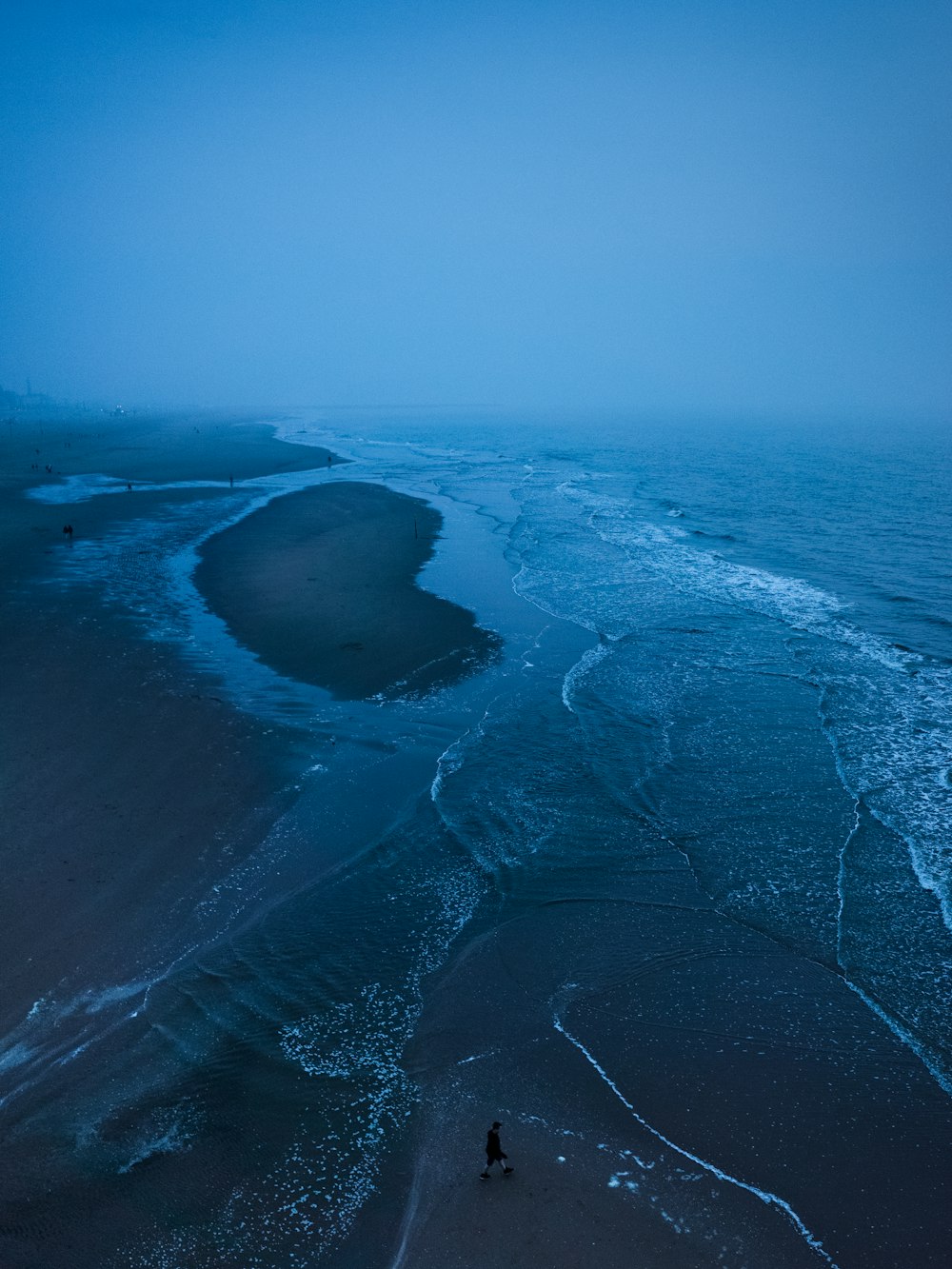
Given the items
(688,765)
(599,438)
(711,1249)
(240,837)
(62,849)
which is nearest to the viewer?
(711,1249)

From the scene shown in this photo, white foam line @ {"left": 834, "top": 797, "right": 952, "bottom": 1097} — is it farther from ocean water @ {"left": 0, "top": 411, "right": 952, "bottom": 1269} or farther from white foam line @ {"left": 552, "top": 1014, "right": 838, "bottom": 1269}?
white foam line @ {"left": 552, "top": 1014, "right": 838, "bottom": 1269}

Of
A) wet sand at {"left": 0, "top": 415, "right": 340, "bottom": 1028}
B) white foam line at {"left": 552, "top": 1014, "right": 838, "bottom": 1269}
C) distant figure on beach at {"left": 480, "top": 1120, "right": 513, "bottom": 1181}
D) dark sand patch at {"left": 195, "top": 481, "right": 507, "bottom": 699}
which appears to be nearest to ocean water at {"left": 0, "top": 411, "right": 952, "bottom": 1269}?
white foam line at {"left": 552, "top": 1014, "right": 838, "bottom": 1269}

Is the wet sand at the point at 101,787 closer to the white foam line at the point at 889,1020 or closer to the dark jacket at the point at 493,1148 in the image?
the dark jacket at the point at 493,1148

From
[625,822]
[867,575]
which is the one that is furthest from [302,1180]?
[867,575]

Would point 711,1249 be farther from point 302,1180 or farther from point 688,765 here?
A: point 688,765

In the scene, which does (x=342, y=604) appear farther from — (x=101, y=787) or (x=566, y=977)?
(x=566, y=977)

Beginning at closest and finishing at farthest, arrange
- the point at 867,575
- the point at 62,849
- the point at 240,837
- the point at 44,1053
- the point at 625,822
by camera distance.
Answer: the point at 44,1053 → the point at 62,849 → the point at 240,837 → the point at 625,822 → the point at 867,575

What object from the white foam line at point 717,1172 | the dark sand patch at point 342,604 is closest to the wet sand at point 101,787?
the dark sand patch at point 342,604
